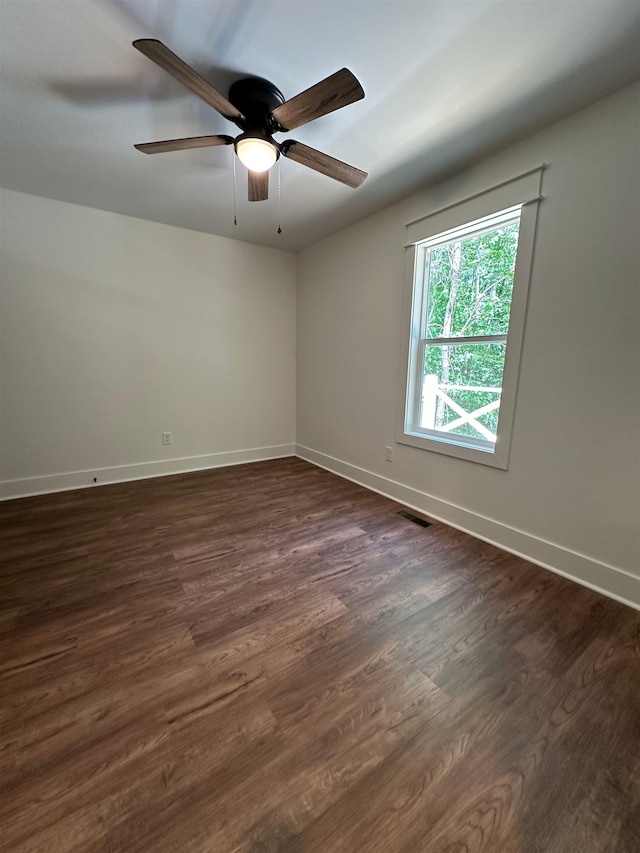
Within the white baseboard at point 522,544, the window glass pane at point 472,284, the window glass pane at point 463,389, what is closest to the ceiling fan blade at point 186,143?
the window glass pane at point 472,284

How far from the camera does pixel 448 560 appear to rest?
6.81 ft

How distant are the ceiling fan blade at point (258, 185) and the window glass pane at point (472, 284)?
135 centimetres

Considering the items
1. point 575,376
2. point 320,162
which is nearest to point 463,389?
point 575,376

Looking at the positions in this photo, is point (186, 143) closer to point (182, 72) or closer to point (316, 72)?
point (182, 72)

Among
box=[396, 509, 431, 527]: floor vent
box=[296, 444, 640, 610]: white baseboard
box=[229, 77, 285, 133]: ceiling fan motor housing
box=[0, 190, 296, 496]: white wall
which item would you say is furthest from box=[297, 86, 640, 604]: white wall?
box=[0, 190, 296, 496]: white wall

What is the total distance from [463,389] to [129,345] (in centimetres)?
307

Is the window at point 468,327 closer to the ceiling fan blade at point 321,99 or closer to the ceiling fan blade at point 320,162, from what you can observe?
the ceiling fan blade at point 320,162

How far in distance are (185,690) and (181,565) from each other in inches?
33.0

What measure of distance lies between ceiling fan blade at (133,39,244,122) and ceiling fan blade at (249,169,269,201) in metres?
0.39

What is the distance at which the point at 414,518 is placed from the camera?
2629 millimetres

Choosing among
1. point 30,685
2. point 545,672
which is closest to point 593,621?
point 545,672

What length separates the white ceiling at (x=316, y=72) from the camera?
4.29ft

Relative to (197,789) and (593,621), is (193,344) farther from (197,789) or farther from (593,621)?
(593,621)

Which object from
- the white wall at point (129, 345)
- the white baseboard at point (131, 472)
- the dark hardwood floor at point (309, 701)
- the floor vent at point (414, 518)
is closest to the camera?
the dark hardwood floor at point (309, 701)
